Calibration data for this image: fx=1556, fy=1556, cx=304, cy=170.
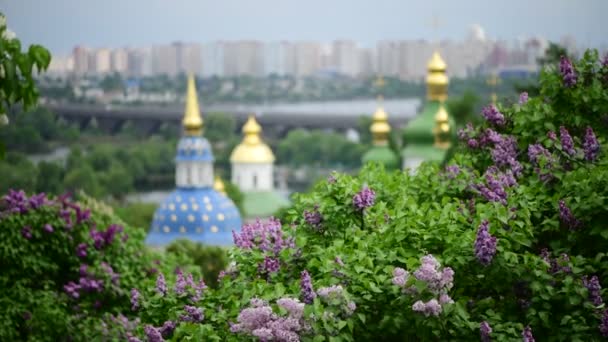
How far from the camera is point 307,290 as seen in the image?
5289 mm

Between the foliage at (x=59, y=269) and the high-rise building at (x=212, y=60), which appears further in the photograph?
the high-rise building at (x=212, y=60)

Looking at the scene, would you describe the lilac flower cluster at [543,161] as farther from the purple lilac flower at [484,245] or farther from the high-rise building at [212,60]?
the high-rise building at [212,60]

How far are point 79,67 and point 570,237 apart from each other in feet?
222

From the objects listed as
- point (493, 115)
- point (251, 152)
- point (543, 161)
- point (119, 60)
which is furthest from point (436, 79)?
point (119, 60)

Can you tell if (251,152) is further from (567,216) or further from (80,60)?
(567,216)

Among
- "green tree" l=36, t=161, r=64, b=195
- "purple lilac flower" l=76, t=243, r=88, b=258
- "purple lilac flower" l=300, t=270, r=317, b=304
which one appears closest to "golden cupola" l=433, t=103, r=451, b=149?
"green tree" l=36, t=161, r=64, b=195

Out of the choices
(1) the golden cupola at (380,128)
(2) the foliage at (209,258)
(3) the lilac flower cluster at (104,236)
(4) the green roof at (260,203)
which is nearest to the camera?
(3) the lilac flower cluster at (104,236)

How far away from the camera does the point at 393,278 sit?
5375 mm

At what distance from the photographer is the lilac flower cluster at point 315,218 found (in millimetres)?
6230

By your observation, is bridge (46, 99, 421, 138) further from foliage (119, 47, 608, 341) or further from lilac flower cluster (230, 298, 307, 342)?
lilac flower cluster (230, 298, 307, 342)

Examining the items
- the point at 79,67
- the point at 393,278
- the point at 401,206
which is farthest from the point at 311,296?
the point at 79,67

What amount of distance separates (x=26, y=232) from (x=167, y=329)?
14.7ft

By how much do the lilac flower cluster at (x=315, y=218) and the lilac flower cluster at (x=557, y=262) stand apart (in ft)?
3.12

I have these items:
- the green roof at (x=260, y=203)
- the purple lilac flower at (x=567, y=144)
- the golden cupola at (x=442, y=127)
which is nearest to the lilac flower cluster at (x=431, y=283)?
the purple lilac flower at (x=567, y=144)
